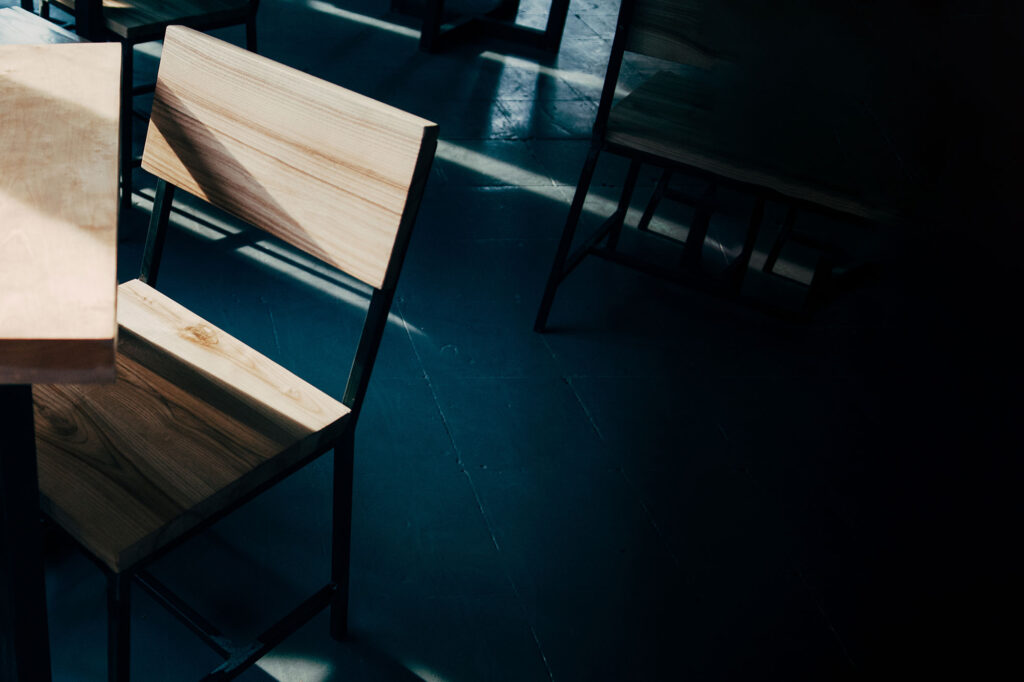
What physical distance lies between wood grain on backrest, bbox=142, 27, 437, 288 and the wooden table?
0.11 meters

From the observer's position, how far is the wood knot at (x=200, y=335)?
4.16ft

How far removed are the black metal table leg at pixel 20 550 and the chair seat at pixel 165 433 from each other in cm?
8

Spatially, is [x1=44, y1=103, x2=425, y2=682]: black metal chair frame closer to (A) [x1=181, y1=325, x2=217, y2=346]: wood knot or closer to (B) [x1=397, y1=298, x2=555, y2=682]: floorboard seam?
(A) [x1=181, y1=325, x2=217, y2=346]: wood knot

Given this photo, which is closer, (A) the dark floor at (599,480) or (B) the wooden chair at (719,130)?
(A) the dark floor at (599,480)

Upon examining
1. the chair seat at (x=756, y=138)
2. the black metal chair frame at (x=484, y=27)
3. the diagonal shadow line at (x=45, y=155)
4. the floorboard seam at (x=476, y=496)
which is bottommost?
the floorboard seam at (x=476, y=496)

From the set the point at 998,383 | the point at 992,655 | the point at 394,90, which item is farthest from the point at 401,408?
the point at 394,90

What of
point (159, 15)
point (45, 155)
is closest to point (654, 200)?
point (159, 15)

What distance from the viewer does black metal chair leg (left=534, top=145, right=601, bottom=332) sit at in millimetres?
2129

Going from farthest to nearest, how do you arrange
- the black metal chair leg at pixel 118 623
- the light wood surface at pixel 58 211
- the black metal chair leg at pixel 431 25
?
the black metal chair leg at pixel 431 25, the black metal chair leg at pixel 118 623, the light wood surface at pixel 58 211

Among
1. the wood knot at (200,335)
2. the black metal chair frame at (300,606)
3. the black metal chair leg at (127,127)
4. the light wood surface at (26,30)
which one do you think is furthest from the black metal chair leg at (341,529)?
the black metal chair leg at (127,127)

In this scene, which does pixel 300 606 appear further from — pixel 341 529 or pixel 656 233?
pixel 656 233

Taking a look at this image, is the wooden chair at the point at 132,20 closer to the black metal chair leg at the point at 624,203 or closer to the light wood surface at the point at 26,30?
the light wood surface at the point at 26,30

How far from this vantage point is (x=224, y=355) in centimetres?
125

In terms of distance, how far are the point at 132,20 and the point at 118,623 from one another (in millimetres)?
1738
